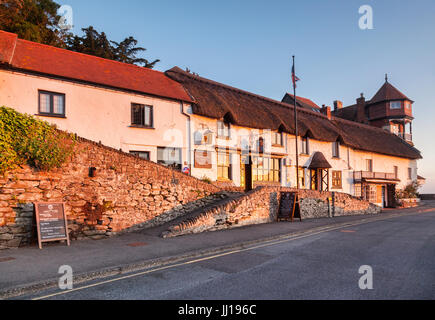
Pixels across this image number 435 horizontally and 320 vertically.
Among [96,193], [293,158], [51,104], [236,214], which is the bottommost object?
[236,214]

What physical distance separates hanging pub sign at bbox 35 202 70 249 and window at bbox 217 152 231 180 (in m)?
11.7

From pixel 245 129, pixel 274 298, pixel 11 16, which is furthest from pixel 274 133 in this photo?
pixel 11 16

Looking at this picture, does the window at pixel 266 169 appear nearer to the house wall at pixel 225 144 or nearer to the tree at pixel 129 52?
the house wall at pixel 225 144

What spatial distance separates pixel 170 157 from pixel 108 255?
10109 millimetres

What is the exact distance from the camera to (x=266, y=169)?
24109mm

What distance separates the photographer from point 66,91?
49.6ft

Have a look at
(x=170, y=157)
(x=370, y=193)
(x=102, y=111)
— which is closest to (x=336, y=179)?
(x=370, y=193)

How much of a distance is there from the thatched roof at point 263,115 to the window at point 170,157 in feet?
9.79

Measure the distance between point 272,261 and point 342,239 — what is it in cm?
484

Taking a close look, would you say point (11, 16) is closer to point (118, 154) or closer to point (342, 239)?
point (118, 154)

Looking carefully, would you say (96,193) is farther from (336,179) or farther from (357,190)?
(357,190)

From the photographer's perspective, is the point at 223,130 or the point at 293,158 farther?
the point at 293,158

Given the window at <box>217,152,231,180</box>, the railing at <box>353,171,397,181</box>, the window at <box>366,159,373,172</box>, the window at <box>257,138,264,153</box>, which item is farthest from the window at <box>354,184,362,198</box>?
the window at <box>217,152,231,180</box>

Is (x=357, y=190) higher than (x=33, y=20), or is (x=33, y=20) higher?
(x=33, y=20)
